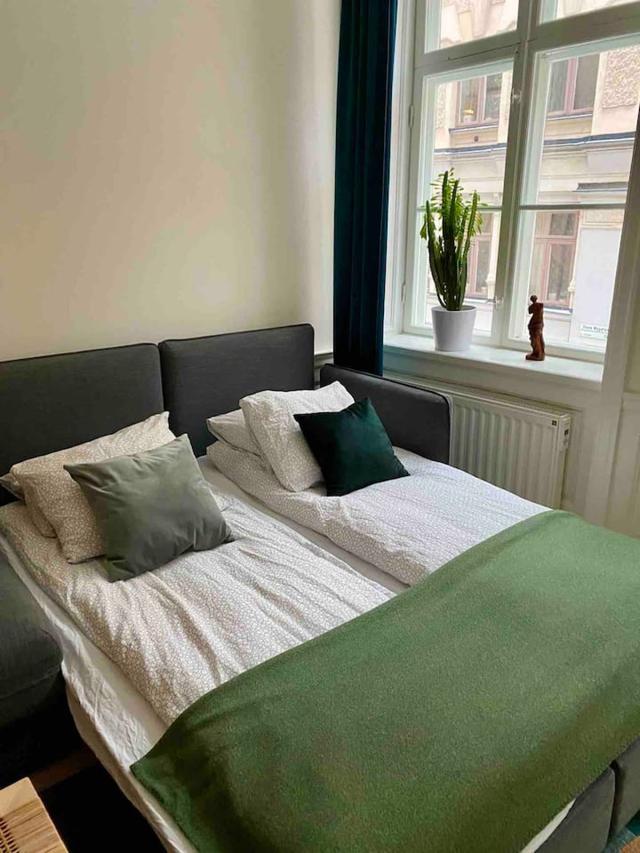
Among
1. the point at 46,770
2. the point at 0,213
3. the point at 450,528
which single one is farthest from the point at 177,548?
the point at 0,213

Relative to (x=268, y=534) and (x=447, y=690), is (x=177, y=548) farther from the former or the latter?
Result: (x=447, y=690)

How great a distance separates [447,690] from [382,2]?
2.73m

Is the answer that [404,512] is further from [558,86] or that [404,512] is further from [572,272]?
[558,86]

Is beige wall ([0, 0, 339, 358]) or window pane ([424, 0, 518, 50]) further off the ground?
window pane ([424, 0, 518, 50])

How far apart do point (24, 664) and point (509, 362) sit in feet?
7.06

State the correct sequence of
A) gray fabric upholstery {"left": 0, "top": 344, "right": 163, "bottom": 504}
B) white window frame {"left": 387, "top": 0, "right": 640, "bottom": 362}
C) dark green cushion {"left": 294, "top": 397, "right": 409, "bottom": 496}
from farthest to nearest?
white window frame {"left": 387, "top": 0, "right": 640, "bottom": 362}, dark green cushion {"left": 294, "top": 397, "right": 409, "bottom": 496}, gray fabric upholstery {"left": 0, "top": 344, "right": 163, "bottom": 504}

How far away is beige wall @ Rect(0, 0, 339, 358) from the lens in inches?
86.4

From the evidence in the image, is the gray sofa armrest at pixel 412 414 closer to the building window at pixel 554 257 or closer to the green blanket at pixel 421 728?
the building window at pixel 554 257

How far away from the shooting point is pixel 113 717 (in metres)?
1.35

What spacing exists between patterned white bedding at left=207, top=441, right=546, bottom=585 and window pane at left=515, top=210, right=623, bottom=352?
92cm

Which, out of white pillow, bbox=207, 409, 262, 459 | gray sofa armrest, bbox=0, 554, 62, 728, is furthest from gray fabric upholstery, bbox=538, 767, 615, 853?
white pillow, bbox=207, 409, 262, 459

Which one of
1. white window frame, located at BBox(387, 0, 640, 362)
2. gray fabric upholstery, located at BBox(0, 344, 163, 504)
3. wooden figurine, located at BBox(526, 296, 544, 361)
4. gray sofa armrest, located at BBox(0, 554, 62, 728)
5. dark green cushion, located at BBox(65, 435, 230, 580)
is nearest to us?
gray sofa armrest, located at BBox(0, 554, 62, 728)

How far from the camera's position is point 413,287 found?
3.37 m

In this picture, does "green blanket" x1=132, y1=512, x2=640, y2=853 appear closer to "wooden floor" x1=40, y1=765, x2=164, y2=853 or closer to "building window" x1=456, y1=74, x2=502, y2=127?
"wooden floor" x1=40, y1=765, x2=164, y2=853
